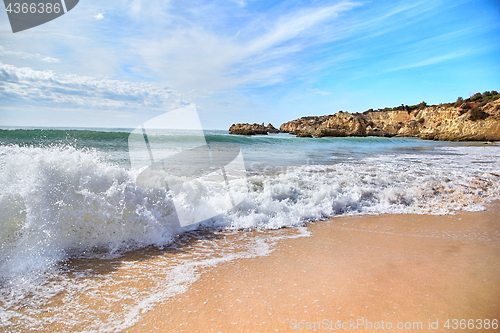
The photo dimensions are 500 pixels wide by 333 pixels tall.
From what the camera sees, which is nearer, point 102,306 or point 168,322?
point 168,322

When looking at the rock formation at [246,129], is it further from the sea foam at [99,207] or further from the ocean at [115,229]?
the sea foam at [99,207]

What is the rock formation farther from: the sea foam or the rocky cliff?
the sea foam

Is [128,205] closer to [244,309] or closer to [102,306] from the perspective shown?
[102,306]

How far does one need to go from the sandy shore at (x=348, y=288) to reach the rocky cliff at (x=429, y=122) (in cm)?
3845

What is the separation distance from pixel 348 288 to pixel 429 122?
59085 mm

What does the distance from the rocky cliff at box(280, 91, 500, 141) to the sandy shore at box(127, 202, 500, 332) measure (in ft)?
126

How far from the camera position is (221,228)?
3580mm

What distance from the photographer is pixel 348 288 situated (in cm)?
214

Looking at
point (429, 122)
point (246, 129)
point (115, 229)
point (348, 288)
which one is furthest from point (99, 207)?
point (429, 122)

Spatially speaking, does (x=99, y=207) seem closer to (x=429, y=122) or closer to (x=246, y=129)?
(x=246, y=129)

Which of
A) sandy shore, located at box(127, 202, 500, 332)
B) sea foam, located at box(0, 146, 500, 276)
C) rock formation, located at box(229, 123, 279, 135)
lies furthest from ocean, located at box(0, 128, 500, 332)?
rock formation, located at box(229, 123, 279, 135)

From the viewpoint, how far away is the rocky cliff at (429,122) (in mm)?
32281

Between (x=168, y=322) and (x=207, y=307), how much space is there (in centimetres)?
30

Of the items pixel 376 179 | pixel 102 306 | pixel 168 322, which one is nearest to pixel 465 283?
pixel 168 322
